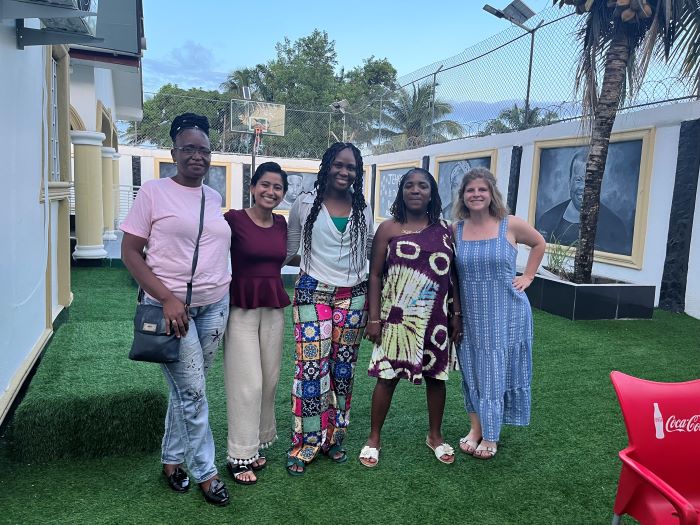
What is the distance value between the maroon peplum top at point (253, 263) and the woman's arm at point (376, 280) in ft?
1.56

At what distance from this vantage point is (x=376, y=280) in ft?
9.45

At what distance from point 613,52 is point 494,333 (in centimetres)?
528

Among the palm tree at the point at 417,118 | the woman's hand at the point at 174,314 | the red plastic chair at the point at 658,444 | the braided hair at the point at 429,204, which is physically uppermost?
the palm tree at the point at 417,118

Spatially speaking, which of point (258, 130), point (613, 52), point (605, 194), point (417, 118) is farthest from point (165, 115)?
point (613, 52)

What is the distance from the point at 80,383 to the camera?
3.06 m

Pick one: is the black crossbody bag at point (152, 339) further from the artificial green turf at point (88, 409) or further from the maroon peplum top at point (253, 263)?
the artificial green turf at point (88, 409)

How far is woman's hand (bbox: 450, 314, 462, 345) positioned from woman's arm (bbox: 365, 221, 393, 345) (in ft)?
1.42

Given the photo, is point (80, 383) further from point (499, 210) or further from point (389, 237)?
point (499, 210)

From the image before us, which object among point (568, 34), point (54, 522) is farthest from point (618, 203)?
point (54, 522)

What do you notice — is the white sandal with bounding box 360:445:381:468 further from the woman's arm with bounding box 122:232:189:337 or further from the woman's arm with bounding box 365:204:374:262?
the woman's arm with bounding box 122:232:189:337

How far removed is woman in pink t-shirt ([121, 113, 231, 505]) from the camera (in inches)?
91.0

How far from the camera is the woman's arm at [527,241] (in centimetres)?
301

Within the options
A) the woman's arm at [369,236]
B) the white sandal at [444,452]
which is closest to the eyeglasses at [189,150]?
the woman's arm at [369,236]

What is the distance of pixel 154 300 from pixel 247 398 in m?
0.71
